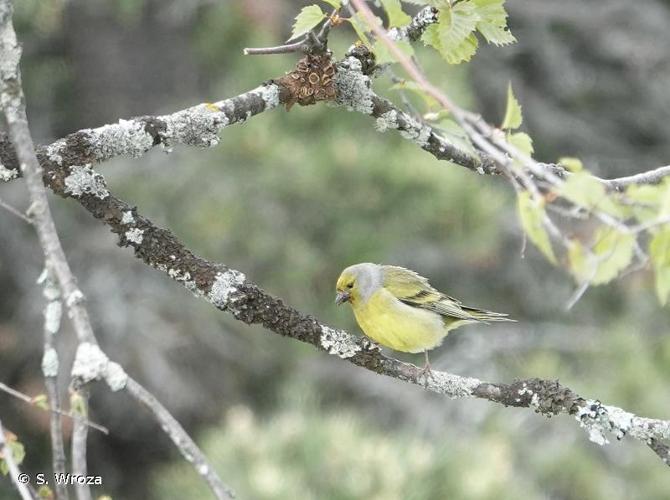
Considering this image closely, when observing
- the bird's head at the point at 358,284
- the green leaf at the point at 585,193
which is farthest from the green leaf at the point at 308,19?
the bird's head at the point at 358,284

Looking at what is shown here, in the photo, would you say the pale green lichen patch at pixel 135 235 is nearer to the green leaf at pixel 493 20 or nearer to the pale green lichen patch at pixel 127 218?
the pale green lichen patch at pixel 127 218

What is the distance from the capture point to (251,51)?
68.0 inches

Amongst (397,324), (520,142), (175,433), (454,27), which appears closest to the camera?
(175,433)

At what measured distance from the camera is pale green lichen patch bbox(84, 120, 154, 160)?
1828 mm

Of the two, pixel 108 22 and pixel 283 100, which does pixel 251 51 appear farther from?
pixel 108 22

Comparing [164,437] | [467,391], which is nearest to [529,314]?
[164,437]

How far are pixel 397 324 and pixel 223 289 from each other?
118cm

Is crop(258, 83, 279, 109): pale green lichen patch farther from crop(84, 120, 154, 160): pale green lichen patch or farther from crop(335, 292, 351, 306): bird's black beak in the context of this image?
crop(335, 292, 351, 306): bird's black beak

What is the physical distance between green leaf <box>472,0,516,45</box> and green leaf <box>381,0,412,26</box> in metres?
0.19

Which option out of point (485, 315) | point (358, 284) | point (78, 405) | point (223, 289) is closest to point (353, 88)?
point (223, 289)

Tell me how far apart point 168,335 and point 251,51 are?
4102 millimetres

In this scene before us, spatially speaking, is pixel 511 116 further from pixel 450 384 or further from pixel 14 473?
pixel 14 473

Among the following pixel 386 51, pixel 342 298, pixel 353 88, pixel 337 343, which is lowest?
pixel 342 298

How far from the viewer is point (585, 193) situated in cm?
117
